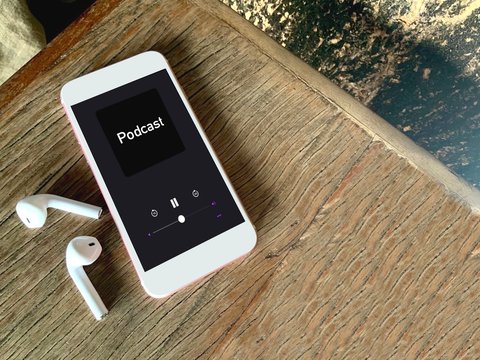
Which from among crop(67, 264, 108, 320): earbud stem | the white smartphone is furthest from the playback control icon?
crop(67, 264, 108, 320): earbud stem

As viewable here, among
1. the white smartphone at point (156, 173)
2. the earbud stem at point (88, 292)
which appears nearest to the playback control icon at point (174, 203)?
the white smartphone at point (156, 173)

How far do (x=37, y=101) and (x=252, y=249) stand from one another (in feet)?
0.85

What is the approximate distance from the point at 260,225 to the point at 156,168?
0.11 m

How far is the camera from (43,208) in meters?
0.51

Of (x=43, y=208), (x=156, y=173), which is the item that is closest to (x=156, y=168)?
(x=156, y=173)

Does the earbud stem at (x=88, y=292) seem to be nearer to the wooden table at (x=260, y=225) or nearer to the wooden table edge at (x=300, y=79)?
the wooden table at (x=260, y=225)

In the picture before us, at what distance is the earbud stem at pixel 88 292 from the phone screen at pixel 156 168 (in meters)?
0.05

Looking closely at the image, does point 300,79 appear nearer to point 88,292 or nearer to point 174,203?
point 174,203

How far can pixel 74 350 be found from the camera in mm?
507

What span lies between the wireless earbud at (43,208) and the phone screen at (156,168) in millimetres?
27

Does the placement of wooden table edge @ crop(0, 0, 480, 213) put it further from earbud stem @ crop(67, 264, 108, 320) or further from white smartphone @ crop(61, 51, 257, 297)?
earbud stem @ crop(67, 264, 108, 320)

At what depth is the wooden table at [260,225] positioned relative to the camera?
1.68 ft

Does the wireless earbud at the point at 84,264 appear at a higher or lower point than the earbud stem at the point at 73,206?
lower

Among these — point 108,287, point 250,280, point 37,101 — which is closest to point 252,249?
point 250,280
